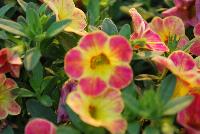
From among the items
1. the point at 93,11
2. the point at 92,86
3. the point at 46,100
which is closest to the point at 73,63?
the point at 92,86

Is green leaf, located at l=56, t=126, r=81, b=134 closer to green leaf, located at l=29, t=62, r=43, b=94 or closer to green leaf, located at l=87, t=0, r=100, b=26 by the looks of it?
green leaf, located at l=29, t=62, r=43, b=94

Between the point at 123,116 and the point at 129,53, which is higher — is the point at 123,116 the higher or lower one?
the lower one

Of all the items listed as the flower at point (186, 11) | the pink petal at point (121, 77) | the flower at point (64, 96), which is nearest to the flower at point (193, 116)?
the pink petal at point (121, 77)

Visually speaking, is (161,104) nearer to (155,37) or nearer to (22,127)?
(155,37)

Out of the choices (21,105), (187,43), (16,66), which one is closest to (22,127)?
(21,105)

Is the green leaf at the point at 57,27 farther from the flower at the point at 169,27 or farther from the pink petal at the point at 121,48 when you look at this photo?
the flower at the point at 169,27

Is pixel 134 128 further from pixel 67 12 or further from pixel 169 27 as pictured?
pixel 169 27

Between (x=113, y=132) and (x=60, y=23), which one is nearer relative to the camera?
(x=113, y=132)
